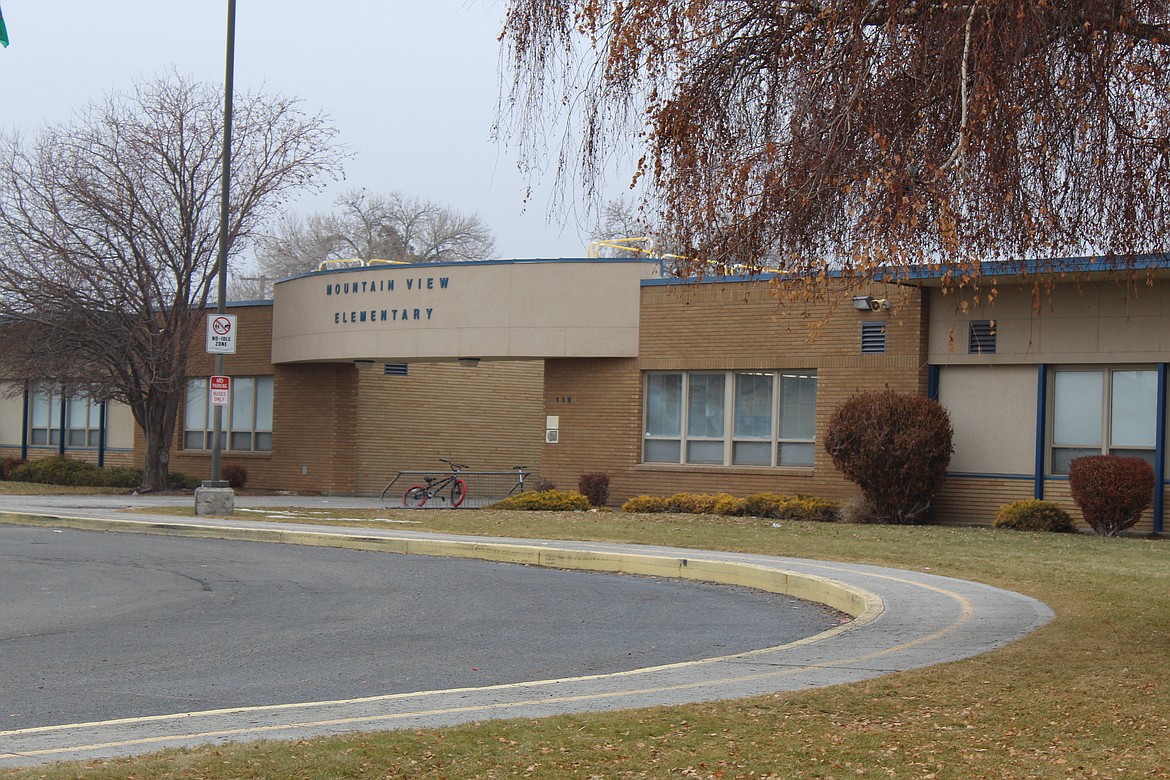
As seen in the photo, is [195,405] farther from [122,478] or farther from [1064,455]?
[1064,455]

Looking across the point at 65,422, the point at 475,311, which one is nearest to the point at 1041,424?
the point at 475,311

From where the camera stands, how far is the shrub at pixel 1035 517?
76.1 feet

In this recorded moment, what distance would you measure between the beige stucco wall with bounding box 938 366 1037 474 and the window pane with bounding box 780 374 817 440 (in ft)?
8.37

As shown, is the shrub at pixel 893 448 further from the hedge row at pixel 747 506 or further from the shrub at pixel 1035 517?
the shrub at pixel 1035 517

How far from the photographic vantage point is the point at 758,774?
21.0ft

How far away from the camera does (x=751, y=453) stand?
1097 inches

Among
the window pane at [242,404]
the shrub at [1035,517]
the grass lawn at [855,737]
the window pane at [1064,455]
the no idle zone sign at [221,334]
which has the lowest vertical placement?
the grass lawn at [855,737]

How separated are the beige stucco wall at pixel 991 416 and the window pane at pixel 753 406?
3.54 meters

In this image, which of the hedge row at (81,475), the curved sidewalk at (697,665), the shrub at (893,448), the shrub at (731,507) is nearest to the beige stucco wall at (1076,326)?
the shrub at (893,448)

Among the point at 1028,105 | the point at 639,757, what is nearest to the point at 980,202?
the point at 1028,105

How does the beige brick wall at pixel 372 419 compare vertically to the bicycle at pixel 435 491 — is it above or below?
above

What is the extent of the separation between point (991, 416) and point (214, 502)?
1446 centimetres

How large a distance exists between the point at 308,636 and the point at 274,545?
9668 millimetres

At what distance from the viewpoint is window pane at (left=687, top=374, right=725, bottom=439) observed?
2827 centimetres
